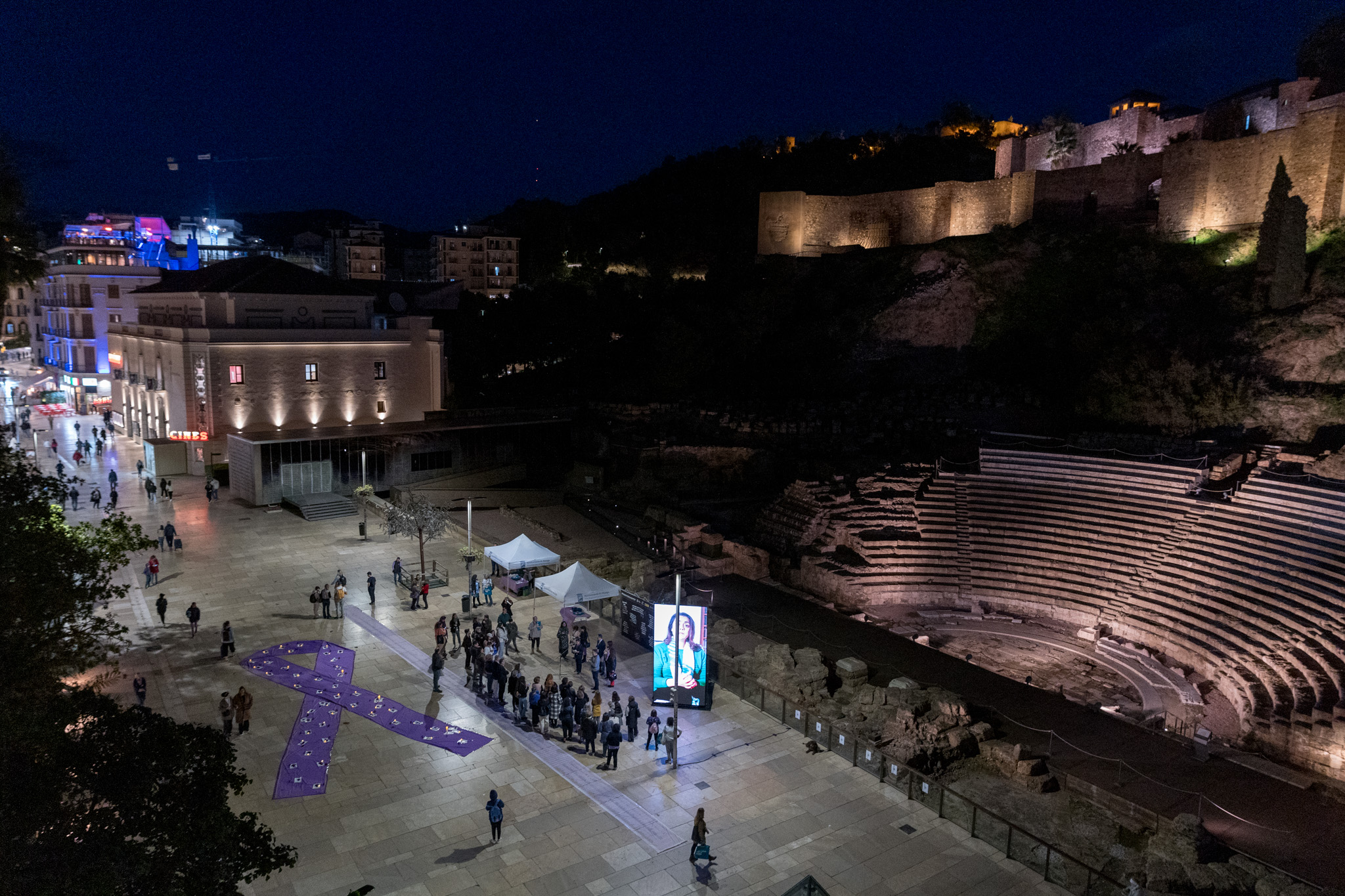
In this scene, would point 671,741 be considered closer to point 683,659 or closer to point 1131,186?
point 683,659

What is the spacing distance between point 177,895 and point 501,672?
11.5 metres

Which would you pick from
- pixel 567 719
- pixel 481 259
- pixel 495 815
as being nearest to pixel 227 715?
pixel 567 719

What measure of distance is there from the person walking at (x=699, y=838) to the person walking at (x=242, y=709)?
9810mm

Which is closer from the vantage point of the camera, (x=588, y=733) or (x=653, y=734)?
(x=588, y=733)

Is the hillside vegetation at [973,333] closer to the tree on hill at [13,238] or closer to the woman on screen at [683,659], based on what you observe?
the woman on screen at [683,659]

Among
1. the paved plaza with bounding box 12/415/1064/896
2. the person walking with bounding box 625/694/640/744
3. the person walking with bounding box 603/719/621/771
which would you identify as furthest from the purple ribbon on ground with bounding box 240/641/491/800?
the person walking with bounding box 625/694/640/744

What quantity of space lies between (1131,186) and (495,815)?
51.8 metres

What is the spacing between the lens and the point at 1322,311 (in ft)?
112

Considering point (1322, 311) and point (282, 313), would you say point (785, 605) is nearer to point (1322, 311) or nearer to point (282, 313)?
point (1322, 311)

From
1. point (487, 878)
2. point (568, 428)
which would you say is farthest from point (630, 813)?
point (568, 428)

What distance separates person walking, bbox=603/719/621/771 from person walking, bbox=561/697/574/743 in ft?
3.91

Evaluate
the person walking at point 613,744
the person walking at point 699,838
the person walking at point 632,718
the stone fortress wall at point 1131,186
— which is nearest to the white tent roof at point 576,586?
the person walking at point 632,718

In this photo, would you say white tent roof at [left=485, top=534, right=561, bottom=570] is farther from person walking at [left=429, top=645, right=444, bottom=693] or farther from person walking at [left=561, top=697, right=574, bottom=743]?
person walking at [left=561, top=697, right=574, bottom=743]

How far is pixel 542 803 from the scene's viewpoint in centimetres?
1513
